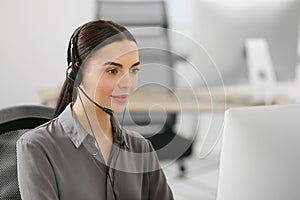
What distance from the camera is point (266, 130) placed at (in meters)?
1.07

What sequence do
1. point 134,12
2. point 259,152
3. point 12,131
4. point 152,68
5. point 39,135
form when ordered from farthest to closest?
point 134,12 < point 12,131 < point 39,135 < point 152,68 < point 259,152

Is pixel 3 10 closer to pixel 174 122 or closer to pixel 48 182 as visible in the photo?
pixel 174 122

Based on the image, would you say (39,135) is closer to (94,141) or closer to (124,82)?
(94,141)

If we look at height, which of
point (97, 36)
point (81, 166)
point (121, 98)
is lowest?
point (81, 166)

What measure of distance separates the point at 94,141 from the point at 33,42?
9.91 feet

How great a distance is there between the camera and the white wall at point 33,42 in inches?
164

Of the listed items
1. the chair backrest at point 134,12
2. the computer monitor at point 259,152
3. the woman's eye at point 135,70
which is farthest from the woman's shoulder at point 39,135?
the chair backrest at point 134,12

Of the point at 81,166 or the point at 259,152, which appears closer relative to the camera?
the point at 259,152

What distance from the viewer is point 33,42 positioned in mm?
4199

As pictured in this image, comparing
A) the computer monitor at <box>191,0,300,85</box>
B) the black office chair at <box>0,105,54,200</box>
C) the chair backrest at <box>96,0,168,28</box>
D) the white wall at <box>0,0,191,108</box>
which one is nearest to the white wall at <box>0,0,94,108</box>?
the white wall at <box>0,0,191,108</box>

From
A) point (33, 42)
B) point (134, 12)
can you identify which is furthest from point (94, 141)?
point (33, 42)

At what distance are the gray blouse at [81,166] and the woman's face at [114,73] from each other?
0.35ft

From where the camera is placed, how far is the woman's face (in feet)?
3.94

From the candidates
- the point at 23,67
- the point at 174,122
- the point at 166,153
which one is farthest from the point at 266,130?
the point at 23,67
